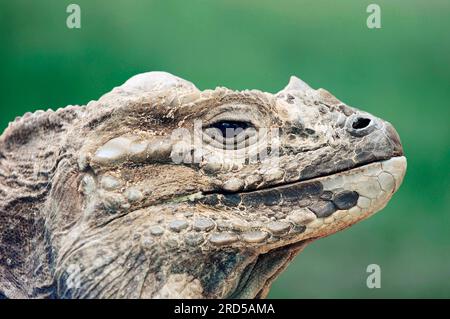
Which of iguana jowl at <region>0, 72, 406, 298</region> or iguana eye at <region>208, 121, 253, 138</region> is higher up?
iguana eye at <region>208, 121, 253, 138</region>

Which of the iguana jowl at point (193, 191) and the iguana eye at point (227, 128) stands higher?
the iguana eye at point (227, 128)

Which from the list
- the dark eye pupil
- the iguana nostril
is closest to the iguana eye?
the dark eye pupil

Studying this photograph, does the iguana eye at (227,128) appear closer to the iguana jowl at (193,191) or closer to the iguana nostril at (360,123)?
the iguana jowl at (193,191)

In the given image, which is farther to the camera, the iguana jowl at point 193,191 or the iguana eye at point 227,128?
the iguana eye at point 227,128

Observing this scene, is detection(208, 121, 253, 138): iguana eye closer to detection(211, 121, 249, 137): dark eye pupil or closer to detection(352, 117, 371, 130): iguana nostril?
detection(211, 121, 249, 137): dark eye pupil

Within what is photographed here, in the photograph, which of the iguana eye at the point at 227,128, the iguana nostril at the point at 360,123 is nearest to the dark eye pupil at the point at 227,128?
the iguana eye at the point at 227,128

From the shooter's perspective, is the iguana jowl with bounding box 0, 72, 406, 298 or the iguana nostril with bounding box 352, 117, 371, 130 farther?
the iguana nostril with bounding box 352, 117, 371, 130

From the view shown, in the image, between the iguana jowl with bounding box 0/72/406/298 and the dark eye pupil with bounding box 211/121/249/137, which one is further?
the dark eye pupil with bounding box 211/121/249/137

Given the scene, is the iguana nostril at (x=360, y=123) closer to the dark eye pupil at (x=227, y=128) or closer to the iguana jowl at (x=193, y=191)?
the iguana jowl at (x=193, y=191)

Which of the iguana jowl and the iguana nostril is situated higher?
the iguana nostril
